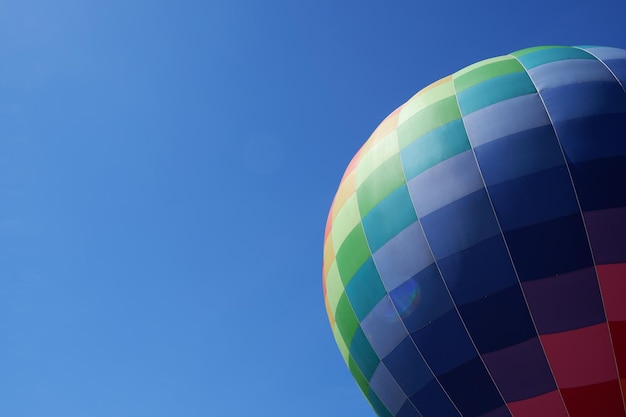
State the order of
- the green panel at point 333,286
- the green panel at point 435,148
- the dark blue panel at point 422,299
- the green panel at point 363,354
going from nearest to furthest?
the dark blue panel at point 422,299
the green panel at point 435,148
the green panel at point 363,354
the green panel at point 333,286

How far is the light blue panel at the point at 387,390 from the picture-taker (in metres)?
10.0

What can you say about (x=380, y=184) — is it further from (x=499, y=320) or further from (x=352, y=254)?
(x=499, y=320)

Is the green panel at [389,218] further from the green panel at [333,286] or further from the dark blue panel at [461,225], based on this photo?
the green panel at [333,286]

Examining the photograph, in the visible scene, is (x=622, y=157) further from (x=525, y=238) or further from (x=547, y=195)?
(x=525, y=238)

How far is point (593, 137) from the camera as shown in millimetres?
9008

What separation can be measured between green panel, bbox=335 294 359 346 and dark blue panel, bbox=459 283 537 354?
6.98 ft

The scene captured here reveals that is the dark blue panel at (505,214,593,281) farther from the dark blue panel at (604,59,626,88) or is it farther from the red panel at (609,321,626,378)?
the dark blue panel at (604,59,626,88)

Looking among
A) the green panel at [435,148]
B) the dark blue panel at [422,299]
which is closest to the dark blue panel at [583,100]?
the green panel at [435,148]

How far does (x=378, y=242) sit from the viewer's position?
10.0 meters

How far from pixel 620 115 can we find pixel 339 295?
16.0ft

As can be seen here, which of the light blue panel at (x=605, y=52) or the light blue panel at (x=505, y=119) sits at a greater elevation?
the light blue panel at (x=605, y=52)

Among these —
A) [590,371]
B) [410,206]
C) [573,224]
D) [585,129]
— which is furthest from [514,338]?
[585,129]

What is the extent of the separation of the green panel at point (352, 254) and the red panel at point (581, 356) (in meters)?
2.88

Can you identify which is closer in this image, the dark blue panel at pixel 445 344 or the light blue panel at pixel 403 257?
the dark blue panel at pixel 445 344
